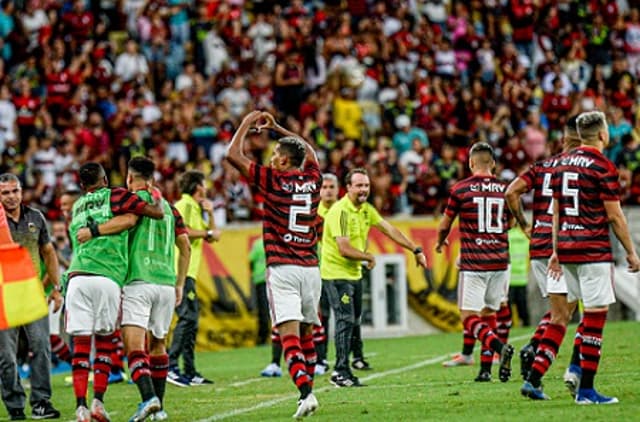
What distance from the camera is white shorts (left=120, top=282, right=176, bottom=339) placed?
11.7 metres

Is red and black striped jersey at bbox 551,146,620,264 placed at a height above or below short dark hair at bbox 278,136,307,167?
below

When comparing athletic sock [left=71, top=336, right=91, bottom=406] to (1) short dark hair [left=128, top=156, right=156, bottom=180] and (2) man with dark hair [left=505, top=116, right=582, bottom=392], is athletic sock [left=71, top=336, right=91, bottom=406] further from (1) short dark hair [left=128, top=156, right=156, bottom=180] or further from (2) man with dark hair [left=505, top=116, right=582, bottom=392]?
(2) man with dark hair [left=505, top=116, right=582, bottom=392]

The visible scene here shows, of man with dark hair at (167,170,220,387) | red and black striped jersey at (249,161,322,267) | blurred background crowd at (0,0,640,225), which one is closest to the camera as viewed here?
red and black striped jersey at (249,161,322,267)

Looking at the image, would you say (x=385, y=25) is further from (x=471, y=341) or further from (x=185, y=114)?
(x=471, y=341)

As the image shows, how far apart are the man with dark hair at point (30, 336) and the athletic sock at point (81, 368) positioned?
1.61 m

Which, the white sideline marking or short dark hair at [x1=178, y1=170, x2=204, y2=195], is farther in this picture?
short dark hair at [x1=178, y1=170, x2=204, y2=195]

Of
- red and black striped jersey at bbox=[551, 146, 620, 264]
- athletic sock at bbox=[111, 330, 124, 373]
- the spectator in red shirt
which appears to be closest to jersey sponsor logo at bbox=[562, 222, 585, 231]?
red and black striped jersey at bbox=[551, 146, 620, 264]

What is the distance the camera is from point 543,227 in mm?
13836

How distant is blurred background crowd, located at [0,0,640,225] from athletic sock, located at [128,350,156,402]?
11.9 meters

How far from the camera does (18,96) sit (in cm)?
2570

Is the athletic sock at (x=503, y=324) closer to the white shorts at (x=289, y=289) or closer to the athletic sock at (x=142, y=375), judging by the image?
the white shorts at (x=289, y=289)

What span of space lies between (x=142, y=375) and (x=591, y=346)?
12.1ft

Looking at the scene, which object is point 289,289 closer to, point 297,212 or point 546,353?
point 297,212

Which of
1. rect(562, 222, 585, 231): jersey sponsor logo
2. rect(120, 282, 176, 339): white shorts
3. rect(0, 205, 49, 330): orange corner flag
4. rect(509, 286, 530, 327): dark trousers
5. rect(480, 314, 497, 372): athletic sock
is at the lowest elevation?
rect(509, 286, 530, 327): dark trousers
